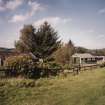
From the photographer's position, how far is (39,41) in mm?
69250

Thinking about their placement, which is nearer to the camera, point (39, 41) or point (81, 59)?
point (39, 41)

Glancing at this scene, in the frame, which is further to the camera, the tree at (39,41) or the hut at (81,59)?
the hut at (81,59)

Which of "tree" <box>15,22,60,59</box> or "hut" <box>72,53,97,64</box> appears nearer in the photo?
"tree" <box>15,22,60,59</box>

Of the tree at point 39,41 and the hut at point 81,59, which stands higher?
the tree at point 39,41

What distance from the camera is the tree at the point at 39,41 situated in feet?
221

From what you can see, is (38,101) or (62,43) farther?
(62,43)

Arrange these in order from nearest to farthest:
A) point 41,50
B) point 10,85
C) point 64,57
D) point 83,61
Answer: point 10,85, point 64,57, point 41,50, point 83,61

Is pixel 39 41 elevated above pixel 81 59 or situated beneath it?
elevated above

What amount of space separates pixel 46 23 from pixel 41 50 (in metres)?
8.82

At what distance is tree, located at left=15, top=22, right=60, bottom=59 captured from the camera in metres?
67.4

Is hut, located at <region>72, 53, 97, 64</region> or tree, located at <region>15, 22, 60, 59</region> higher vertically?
tree, located at <region>15, 22, 60, 59</region>

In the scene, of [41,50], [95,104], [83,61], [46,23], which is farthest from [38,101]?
[83,61]

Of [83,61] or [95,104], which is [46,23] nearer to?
[83,61]

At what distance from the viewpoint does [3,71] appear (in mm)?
25156
